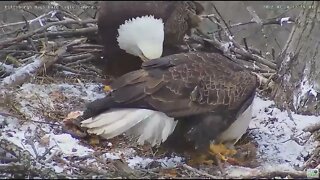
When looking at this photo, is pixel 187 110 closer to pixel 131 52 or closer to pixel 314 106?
pixel 131 52

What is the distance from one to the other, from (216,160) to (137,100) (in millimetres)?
516

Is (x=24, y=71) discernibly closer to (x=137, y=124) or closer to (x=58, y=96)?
(x=58, y=96)

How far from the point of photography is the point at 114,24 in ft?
12.6

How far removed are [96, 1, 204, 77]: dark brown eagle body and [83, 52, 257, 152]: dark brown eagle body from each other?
0.44 metres

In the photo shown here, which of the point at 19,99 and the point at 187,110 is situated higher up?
the point at 187,110

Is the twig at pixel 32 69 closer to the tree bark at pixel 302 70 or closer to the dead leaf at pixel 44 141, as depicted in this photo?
the dead leaf at pixel 44 141

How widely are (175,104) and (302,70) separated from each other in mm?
1438

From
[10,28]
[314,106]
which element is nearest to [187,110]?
[314,106]

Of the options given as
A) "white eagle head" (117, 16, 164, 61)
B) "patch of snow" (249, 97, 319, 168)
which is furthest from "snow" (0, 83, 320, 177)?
"white eagle head" (117, 16, 164, 61)

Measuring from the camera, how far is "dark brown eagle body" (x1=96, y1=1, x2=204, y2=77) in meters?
3.68

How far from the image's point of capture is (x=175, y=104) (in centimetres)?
321

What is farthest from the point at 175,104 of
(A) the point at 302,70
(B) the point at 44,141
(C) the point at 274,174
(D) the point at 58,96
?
(A) the point at 302,70

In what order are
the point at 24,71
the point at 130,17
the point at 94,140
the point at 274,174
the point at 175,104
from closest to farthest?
the point at 274,174 < the point at 175,104 < the point at 94,140 < the point at 130,17 < the point at 24,71

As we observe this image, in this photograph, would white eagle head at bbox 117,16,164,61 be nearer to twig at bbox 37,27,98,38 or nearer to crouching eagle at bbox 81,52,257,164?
crouching eagle at bbox 81,52,257,164
